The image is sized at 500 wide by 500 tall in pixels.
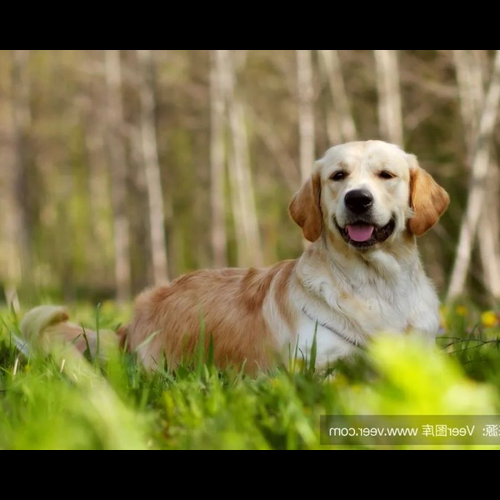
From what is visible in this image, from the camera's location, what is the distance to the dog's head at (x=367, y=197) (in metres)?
3.59

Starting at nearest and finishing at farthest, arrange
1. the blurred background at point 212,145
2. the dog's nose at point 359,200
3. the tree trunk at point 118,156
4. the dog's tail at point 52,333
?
the dog's nose at point 359,200 → the dog's tail at point 52,333 → the blurred background at point 212,145 → the tree trunk at point 118,156

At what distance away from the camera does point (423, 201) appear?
151 inches

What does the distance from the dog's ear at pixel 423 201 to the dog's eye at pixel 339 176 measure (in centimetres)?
39

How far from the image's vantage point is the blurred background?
1473 centimetres

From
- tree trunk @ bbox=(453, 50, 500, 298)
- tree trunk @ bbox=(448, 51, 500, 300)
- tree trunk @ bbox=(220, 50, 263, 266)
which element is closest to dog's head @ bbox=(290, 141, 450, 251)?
tree trunk @ bbox=(448, 51, 500, 300)

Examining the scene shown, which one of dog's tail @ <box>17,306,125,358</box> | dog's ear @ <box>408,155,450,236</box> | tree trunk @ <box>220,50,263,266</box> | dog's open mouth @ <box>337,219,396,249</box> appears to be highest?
tree trunk @ <box>220,50,263,266</box>

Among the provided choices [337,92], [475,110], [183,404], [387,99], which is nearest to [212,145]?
[337,92]

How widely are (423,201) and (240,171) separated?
49.6ft

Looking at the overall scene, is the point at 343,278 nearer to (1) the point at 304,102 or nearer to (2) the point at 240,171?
(1) the point at 304,102

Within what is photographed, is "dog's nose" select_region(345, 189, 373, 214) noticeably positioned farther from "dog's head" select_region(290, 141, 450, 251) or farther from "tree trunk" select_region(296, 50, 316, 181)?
"tree trunk" select_region(296, 50, 316, 181)

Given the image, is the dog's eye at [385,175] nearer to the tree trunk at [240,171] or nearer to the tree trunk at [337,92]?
the tree trunk at [337,92]

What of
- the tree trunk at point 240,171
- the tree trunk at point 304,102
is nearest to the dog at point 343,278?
the tree trunk at point 304,102
